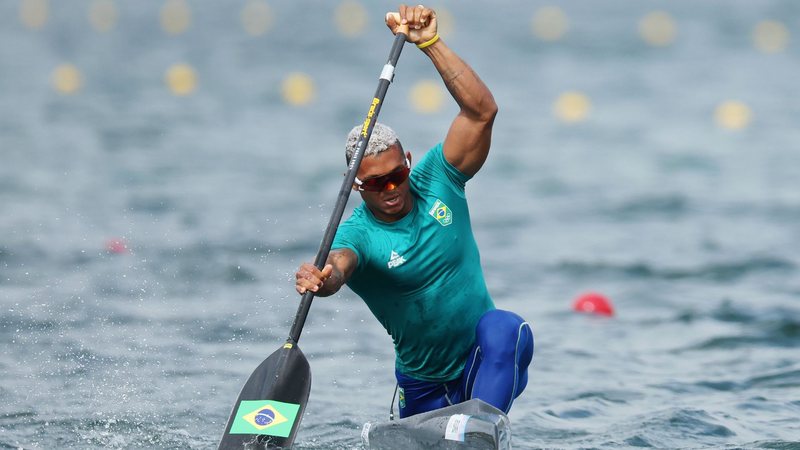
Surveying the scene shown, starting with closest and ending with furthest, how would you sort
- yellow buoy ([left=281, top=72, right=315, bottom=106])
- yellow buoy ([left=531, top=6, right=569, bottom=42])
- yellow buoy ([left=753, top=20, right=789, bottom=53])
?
yellow buoy ([left=281, top=72, right=315, bottom=106])
yellow buoy ([left=753, top=20, right=789, bottom=53])
yellow buoy ([left=531, top=6, right=569, bottom=42])

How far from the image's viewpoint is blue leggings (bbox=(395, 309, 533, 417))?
20.6ft

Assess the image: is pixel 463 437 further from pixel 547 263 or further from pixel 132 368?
pixel 547 263

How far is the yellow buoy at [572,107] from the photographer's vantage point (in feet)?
73.4

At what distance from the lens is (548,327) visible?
36.8 ft

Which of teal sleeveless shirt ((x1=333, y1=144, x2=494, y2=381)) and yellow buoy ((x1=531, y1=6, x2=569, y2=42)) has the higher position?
yellow buoy ((x1=531, y1=6, x2=569, y2=42))

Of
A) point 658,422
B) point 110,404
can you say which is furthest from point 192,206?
point 658,422

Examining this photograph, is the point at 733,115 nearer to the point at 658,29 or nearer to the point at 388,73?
the point at 658,29

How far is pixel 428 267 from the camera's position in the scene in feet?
21.2

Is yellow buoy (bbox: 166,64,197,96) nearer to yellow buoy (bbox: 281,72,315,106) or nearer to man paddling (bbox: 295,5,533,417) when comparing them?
yellow buoy (bbox: 281,72,315,106)

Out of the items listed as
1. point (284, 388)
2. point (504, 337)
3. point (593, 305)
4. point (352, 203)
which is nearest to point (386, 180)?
point (504, 337)

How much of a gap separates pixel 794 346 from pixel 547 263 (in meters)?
3.70

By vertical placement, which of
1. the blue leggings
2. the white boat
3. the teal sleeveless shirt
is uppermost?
the teal sleeveless shirt

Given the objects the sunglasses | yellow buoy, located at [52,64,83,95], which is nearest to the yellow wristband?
the sunglasses

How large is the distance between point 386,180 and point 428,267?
0.52 m
